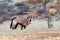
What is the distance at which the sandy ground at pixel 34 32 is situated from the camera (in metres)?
1.99

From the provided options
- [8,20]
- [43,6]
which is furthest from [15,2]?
[43,6]

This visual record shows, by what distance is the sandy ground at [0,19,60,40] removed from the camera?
6.51 ft

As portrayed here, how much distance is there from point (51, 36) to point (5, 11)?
2.33 ft

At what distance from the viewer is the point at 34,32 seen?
2002 mm

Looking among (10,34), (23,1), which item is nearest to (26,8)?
(23,1)

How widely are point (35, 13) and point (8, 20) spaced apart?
38 cm

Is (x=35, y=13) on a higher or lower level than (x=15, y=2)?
lower

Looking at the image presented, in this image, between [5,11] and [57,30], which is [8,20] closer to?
[5,11]

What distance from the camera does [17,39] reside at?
1999 mm

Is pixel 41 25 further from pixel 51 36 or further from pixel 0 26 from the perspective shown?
pixel 0 26

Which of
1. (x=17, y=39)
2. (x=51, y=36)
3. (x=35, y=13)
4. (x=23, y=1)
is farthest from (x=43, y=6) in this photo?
(x=17, y=39)

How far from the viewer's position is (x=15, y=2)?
6.50 feet

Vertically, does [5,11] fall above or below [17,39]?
above

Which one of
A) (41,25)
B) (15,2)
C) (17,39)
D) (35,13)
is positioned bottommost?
(17,39)
